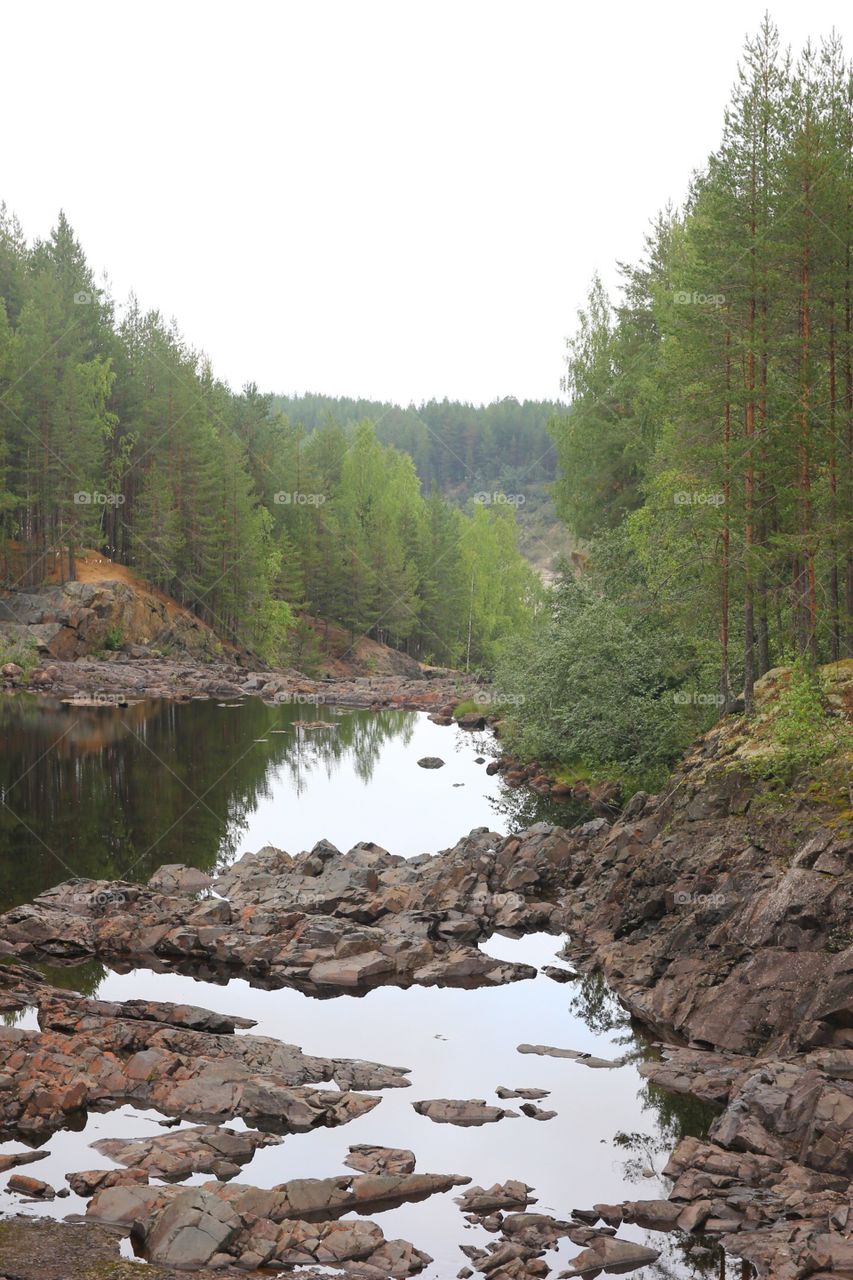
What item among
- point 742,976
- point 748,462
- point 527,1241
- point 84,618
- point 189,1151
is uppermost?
point 748,462

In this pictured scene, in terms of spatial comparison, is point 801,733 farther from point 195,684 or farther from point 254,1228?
point 195,684

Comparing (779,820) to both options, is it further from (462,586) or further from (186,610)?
(462,586)

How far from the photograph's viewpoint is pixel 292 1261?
465 inches

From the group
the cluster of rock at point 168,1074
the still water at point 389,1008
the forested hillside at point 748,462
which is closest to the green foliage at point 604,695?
the forested hillside at point 748,462

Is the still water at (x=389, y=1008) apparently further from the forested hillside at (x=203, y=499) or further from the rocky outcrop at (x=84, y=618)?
the forested hillside at (x=203, y=499)

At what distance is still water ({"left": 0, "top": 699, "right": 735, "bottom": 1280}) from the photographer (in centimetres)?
1388

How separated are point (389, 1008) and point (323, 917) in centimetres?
396

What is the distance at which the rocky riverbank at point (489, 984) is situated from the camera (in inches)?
488

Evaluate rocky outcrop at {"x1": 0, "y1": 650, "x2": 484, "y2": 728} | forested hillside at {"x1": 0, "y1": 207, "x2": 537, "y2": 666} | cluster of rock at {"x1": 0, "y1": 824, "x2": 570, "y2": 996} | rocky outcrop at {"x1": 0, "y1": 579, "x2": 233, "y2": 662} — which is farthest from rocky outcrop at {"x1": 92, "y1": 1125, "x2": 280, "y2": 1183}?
forested hillside at {"x1": 0, "y1": 207, "x2": 537, "y2": 666}

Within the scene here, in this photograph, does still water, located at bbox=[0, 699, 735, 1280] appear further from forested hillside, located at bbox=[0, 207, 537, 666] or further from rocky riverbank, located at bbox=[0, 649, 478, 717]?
forested hillside, located at bbox=[0, 207, 537, 666]

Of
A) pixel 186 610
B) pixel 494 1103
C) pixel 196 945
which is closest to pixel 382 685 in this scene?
pixel 186 610

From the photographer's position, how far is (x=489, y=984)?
21.2 m

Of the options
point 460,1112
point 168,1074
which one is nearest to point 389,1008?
point 460,1112

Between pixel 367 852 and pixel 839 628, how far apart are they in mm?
14368
